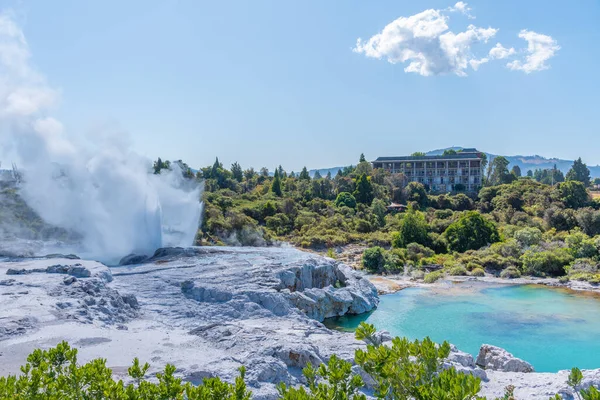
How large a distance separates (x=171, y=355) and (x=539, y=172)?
102 metres

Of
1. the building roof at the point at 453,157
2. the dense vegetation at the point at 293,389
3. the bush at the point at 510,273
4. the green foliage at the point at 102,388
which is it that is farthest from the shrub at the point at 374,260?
the building roof at the point at 453,157

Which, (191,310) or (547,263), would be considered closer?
(191,310)

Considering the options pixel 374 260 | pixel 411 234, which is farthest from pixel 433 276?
pixel 411 234

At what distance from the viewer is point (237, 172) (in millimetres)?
64188

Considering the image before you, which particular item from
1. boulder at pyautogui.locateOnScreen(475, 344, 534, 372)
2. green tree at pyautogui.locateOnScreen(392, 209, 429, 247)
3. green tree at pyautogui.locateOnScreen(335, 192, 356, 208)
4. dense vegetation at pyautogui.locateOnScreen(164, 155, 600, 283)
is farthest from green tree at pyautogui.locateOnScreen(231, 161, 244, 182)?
boulder at pyautogui.locateOnScreen(475, 344, 534, 372)

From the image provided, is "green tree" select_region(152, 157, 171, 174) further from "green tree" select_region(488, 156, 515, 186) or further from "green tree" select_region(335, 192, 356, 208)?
"green tree" select_region(488, 156, 515, 186)

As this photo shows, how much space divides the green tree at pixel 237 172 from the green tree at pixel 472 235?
1388 inches

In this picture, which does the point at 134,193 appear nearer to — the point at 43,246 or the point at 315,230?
the point at 43,246

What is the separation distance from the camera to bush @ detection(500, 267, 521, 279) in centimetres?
2766

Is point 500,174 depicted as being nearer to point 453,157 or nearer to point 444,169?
point 453,157

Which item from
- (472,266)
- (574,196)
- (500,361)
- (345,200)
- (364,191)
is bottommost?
(472,266)

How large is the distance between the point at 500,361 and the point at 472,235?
74.0 feet

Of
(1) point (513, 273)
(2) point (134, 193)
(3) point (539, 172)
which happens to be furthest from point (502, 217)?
(3) point (539, 172)

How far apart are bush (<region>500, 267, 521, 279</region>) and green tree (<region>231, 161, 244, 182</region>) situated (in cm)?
4105
